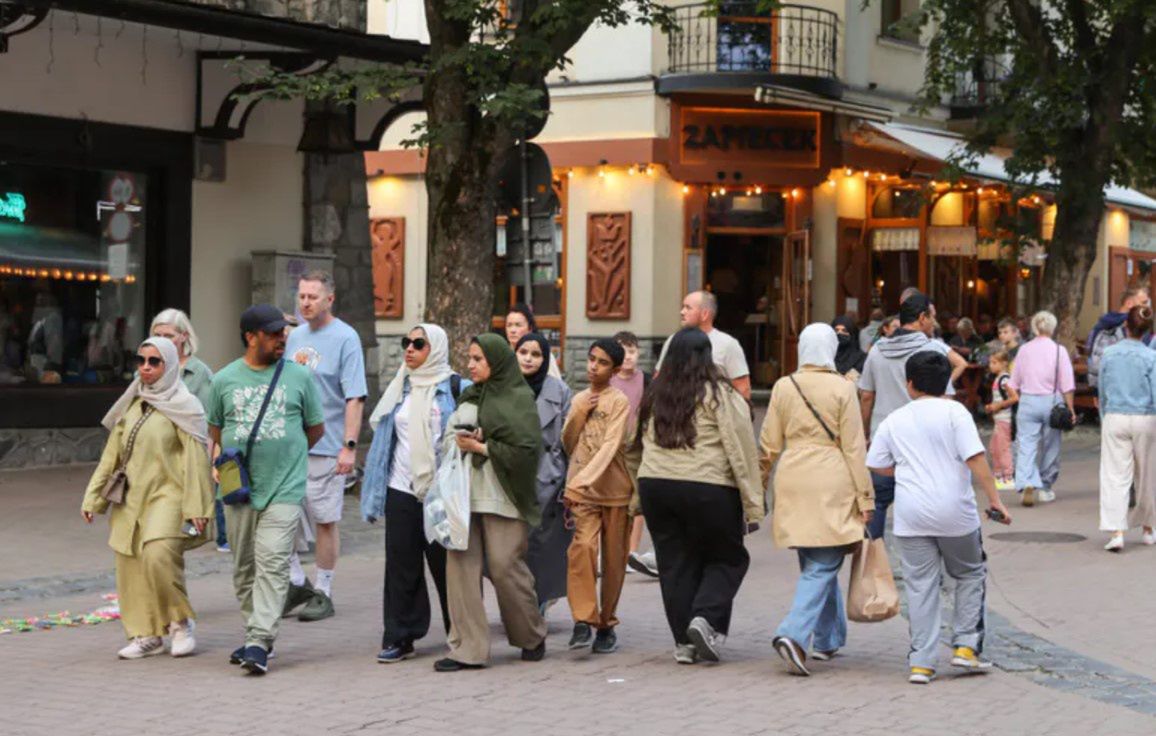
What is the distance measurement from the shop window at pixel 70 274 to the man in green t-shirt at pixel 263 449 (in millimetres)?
9005

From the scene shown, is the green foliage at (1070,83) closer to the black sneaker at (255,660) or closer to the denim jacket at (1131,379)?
the denim jacket at (1131,379)

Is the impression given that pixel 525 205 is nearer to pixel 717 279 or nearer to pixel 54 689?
pixel 54 689

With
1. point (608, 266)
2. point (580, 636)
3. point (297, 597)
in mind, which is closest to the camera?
point (580, 636)

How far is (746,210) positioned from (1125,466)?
60.2 ft

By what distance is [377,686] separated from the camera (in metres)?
8.84

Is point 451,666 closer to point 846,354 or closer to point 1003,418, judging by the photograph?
point 846,354

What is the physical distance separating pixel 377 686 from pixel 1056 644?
378 centimetres

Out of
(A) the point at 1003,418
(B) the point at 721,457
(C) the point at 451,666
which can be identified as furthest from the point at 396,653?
(A) the point at 1003,418

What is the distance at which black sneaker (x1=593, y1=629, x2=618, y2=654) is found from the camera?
9773 millimetres

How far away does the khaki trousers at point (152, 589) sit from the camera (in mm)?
9500

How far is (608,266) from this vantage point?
3133cm

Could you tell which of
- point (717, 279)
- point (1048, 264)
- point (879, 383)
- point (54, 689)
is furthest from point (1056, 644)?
point (717, 279)

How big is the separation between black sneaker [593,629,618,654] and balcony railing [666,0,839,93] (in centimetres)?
2197

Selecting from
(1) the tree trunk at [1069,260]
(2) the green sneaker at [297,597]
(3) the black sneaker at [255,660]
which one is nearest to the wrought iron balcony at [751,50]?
(1) the tree trunk at [1069,260]
